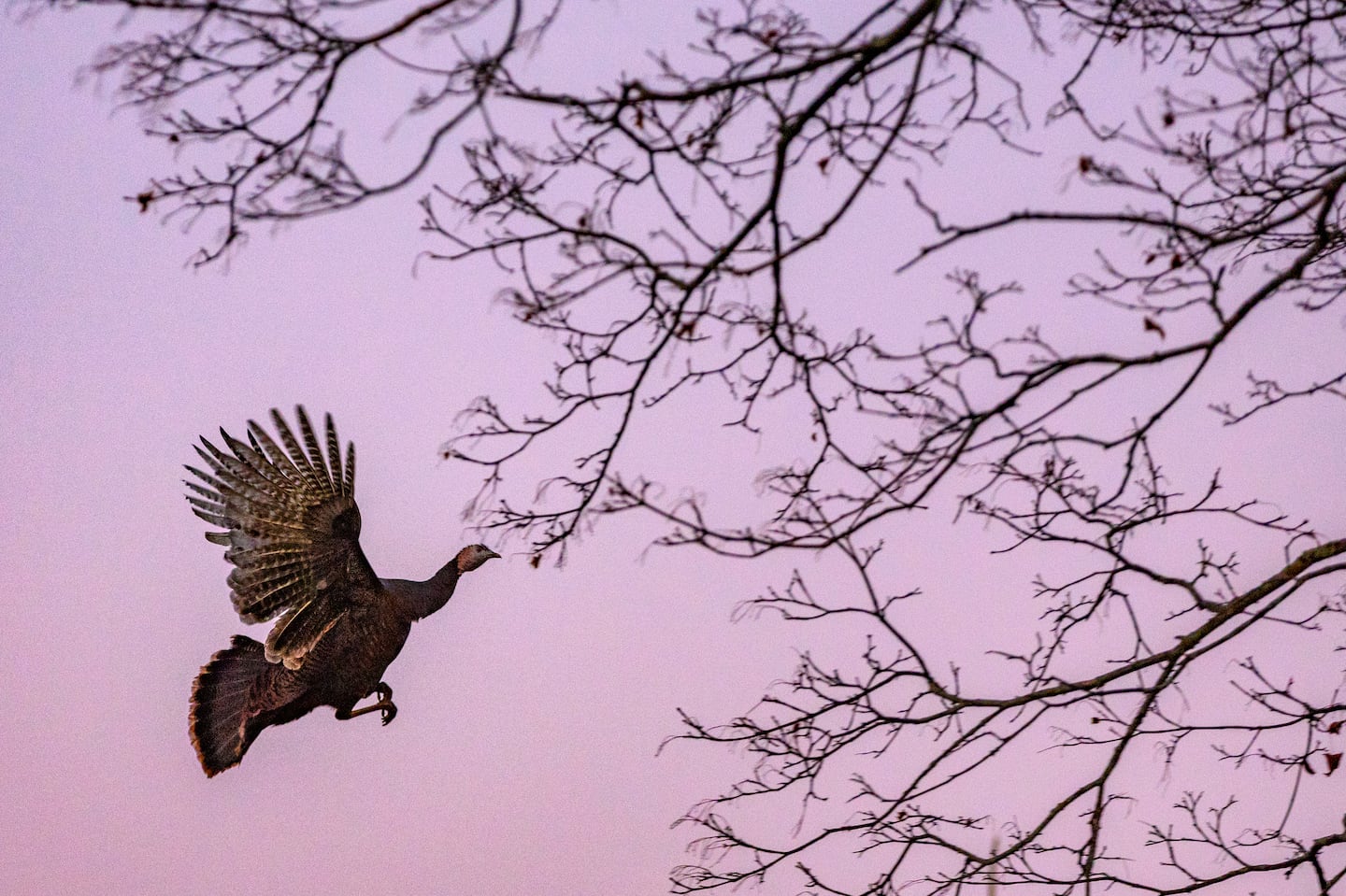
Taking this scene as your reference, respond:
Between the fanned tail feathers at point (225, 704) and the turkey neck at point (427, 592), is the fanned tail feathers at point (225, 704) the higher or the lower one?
the lower one

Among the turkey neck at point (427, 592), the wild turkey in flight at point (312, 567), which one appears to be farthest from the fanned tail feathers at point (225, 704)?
the turkey neck at point (427, 592)

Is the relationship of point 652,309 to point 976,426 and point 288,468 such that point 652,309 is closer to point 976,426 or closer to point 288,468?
point 976,426

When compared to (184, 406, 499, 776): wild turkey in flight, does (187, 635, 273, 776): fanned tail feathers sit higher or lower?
lower

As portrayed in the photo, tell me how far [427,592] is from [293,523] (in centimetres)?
71

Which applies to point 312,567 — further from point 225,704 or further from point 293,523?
point 225,704

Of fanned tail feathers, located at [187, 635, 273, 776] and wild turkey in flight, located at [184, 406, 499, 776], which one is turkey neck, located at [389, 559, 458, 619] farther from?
fanned tail feathers, located at [187, 635, 273, 776]

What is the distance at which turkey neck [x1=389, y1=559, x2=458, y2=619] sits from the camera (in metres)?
5.67

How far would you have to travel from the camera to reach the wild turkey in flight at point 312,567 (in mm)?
5676

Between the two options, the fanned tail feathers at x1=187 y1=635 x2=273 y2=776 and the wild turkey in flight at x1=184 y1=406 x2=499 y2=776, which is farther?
the fanned tail feathers at x1=187 y1=635 x2=273 y2=776

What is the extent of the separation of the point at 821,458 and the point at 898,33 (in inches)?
46.3

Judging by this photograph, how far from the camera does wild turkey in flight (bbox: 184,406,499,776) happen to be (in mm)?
5676

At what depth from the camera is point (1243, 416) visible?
3.88m

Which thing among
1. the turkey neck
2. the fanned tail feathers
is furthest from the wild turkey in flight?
the fanned tail feathers

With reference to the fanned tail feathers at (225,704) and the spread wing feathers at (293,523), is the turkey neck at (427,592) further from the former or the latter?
the fanned tail feathers at (225,704)
